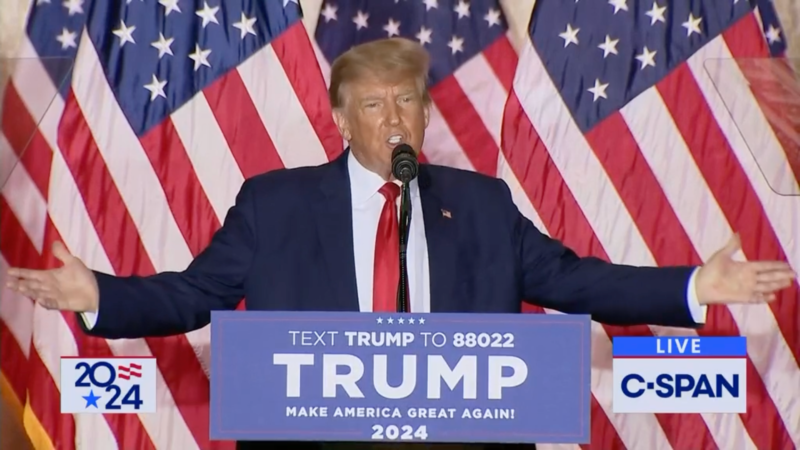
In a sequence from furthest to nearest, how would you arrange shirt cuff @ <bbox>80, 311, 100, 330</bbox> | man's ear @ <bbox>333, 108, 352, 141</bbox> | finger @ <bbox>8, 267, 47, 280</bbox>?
man's ear @ <bbox>333, 108, 352, 141</bbox>, shirt cuff @ <bbox>80, 311, 100, 330</bbox>, finger @ <bbox>8, 267, 47, 280</bbox>

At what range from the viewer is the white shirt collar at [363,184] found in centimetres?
327

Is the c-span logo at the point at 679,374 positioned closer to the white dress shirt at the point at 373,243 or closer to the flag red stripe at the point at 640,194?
the flag red stripe at the point at 640,194

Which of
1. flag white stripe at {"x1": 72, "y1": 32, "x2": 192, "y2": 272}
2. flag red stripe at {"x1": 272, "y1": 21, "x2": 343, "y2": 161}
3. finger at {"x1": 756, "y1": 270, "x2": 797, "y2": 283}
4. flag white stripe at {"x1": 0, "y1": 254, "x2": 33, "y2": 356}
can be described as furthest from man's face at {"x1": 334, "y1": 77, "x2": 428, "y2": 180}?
flag white stripe at {"x1": 0, "y1": 254, "x2": 33, "y2": 356}

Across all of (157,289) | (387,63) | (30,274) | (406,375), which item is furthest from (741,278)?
(30,274)

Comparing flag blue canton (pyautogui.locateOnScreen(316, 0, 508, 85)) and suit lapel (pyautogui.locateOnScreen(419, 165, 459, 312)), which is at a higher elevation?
flag blue canton (pyautogui.locateOnScreen(316, 0, 508, 85))

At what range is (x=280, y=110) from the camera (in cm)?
418

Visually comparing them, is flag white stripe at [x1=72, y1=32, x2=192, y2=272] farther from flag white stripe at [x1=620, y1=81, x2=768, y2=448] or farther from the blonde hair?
flag white stripe at [x1=620, y1=81, x2=768, y2=448]

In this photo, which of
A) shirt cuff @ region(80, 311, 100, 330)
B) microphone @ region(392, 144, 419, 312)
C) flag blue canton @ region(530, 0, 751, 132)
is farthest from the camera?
flag blue canton @ region(530, 0, 751, 132)

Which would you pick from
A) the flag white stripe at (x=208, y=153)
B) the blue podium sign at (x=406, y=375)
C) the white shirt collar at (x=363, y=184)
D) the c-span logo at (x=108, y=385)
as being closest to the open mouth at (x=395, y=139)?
the white shirt collar at (x=363, y=184)

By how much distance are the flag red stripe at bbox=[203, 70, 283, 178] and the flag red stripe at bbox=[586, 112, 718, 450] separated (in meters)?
1.14

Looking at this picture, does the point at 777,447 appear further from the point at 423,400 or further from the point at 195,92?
the point at 195,92

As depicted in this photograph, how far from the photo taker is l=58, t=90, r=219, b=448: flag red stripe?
163 inches

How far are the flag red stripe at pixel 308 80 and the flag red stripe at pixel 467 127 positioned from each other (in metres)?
0.38

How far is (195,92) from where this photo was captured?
13.7 ft
